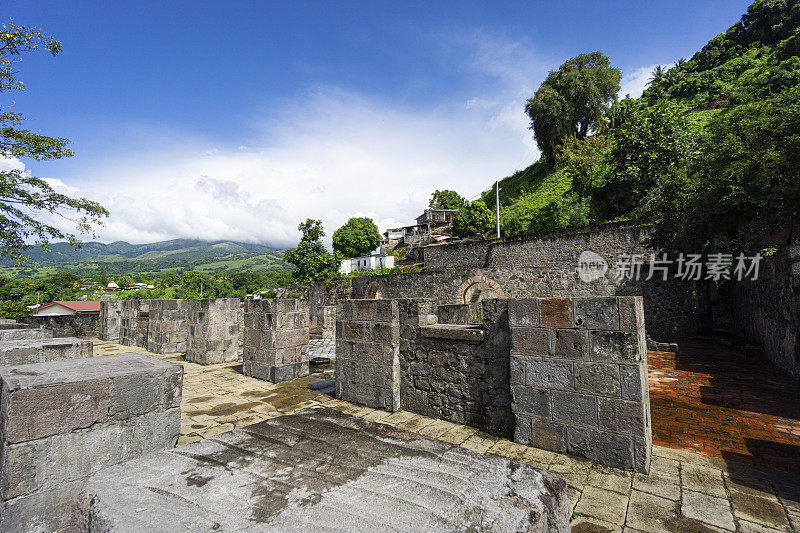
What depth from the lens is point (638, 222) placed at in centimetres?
1357

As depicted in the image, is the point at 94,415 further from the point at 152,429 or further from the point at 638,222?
the point at 638,222

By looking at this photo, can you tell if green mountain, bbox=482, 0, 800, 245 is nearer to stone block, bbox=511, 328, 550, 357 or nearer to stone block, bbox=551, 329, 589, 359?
stone block, bbox=551, 329, 589, 359

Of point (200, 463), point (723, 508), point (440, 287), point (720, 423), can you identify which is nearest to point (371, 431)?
point (200, 463)

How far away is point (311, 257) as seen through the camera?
40.4 m

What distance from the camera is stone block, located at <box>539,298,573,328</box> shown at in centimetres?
370

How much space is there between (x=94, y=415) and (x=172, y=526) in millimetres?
1698

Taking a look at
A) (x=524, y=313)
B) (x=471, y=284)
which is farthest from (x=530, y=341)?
(x=471, y=284)

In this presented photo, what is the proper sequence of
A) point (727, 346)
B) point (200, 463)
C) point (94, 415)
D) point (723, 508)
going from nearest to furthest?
point (200, 463) < point (94, 415) < point (723, 508) < point (727, 346)

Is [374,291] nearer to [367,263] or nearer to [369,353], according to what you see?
[369,353]

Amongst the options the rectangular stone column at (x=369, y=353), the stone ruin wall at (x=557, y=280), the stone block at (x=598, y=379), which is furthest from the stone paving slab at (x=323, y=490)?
the stone ruin wall at (x=557, y=280)

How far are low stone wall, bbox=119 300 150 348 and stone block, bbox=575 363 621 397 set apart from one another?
1208cm

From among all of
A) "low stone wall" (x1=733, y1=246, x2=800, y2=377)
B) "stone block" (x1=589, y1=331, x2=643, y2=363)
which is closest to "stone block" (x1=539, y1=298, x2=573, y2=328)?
"stone block" (x1=589, y1=331, x2=643, y2=363)

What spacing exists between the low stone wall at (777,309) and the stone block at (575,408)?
656 cm

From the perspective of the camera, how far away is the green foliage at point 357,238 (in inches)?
2350
